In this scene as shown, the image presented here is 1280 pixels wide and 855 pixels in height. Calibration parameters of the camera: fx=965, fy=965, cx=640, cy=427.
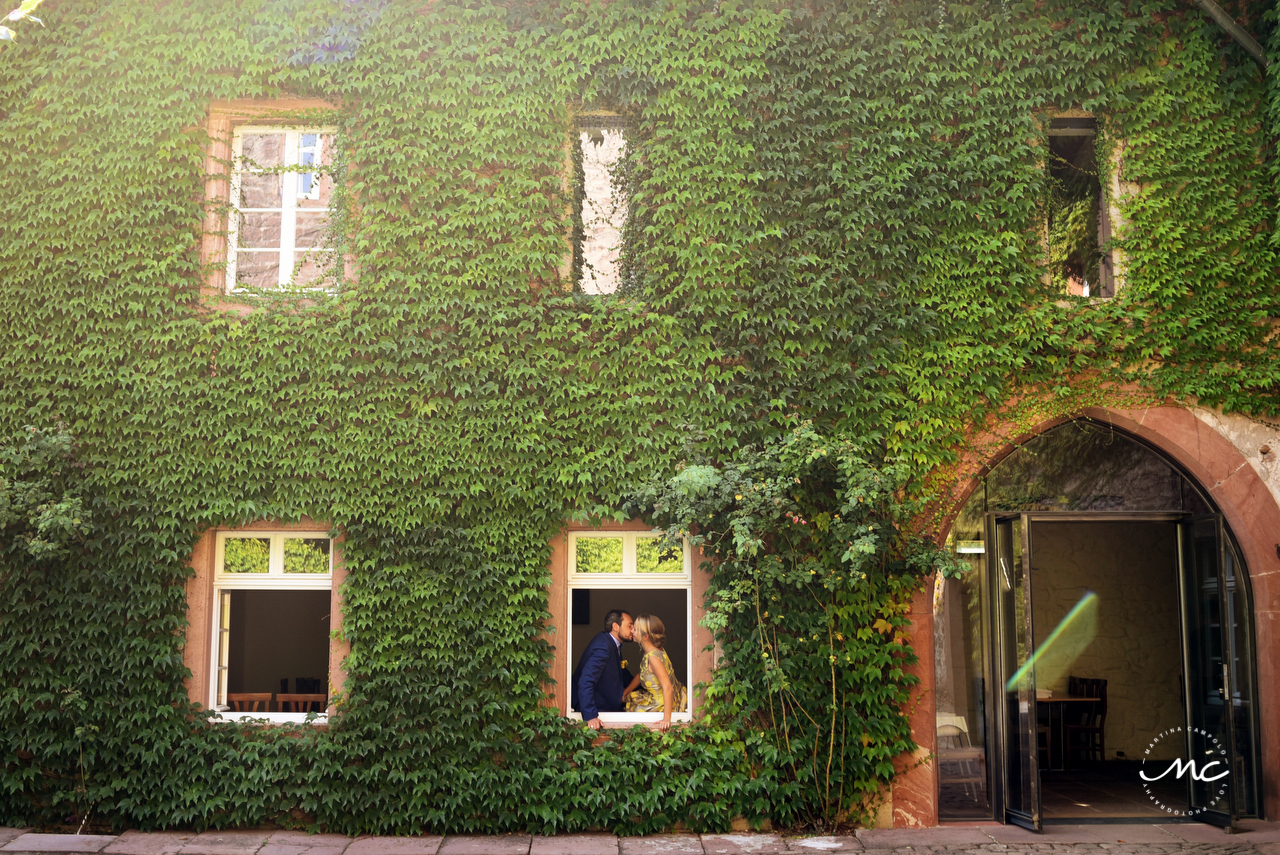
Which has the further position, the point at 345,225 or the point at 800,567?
the point at 345,225

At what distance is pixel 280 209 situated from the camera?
27.5ft

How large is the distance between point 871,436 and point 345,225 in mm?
4718

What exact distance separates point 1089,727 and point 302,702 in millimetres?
8489

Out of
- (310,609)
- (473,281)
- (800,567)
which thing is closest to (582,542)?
(800,567)

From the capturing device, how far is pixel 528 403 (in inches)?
309

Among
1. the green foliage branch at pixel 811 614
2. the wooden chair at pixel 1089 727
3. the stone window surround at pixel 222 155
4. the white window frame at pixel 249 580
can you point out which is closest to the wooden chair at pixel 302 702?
the white window frame at pixel 249 580

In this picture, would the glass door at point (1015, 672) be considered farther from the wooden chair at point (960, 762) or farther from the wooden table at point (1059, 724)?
the wooden table at point (1059, 724)

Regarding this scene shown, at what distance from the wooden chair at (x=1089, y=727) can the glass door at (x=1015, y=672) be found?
3722 millimetres

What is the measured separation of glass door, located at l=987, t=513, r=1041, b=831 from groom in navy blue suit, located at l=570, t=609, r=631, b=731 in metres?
3.12

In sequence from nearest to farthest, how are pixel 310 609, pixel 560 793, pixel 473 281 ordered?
pixel 560 793 < pixel 473 281 < pixel 310 609

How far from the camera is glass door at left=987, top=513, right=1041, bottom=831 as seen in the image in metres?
7.73

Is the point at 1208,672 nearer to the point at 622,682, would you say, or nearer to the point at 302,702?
the point at 622,682

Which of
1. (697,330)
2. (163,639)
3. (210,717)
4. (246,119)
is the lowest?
(210,717)

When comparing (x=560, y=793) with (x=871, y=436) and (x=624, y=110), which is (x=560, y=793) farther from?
(x=624, y=110)
